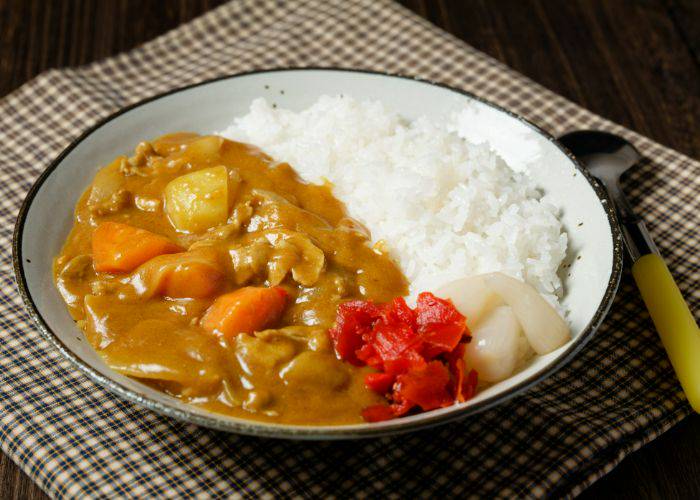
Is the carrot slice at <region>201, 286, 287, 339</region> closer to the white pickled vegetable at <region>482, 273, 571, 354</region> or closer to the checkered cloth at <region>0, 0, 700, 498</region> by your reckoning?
the checkered cloth at <region>0, 0, 700, 498</region>

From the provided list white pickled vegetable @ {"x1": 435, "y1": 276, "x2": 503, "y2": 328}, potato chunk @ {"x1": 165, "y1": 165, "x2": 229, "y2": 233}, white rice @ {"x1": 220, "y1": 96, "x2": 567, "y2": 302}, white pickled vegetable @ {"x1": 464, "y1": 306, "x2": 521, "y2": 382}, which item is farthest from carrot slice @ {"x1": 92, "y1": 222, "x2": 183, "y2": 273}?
white pickled vegetable @ {"x1": 464, "y1": 306, "x2": 521, "y2": 382}

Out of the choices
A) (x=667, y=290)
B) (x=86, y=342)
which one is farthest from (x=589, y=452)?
(x=86, y=342)

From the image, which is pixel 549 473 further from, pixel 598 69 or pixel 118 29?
pixel 118 29

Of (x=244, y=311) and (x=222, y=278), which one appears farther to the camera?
(x=222, y=278)

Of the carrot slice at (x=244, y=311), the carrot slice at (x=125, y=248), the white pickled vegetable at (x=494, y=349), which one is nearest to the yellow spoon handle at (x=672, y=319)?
the white pickled vegetable at (x=494, y=349)

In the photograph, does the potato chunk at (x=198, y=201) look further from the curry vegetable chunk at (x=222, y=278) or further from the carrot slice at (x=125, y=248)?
the carrot slice at (x=125, y=248)

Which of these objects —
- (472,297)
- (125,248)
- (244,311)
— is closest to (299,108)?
(125,248)

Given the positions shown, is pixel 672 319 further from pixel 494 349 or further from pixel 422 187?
pixel 422 187

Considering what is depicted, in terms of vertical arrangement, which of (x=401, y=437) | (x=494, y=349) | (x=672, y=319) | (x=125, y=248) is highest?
(x=125, y=248)
